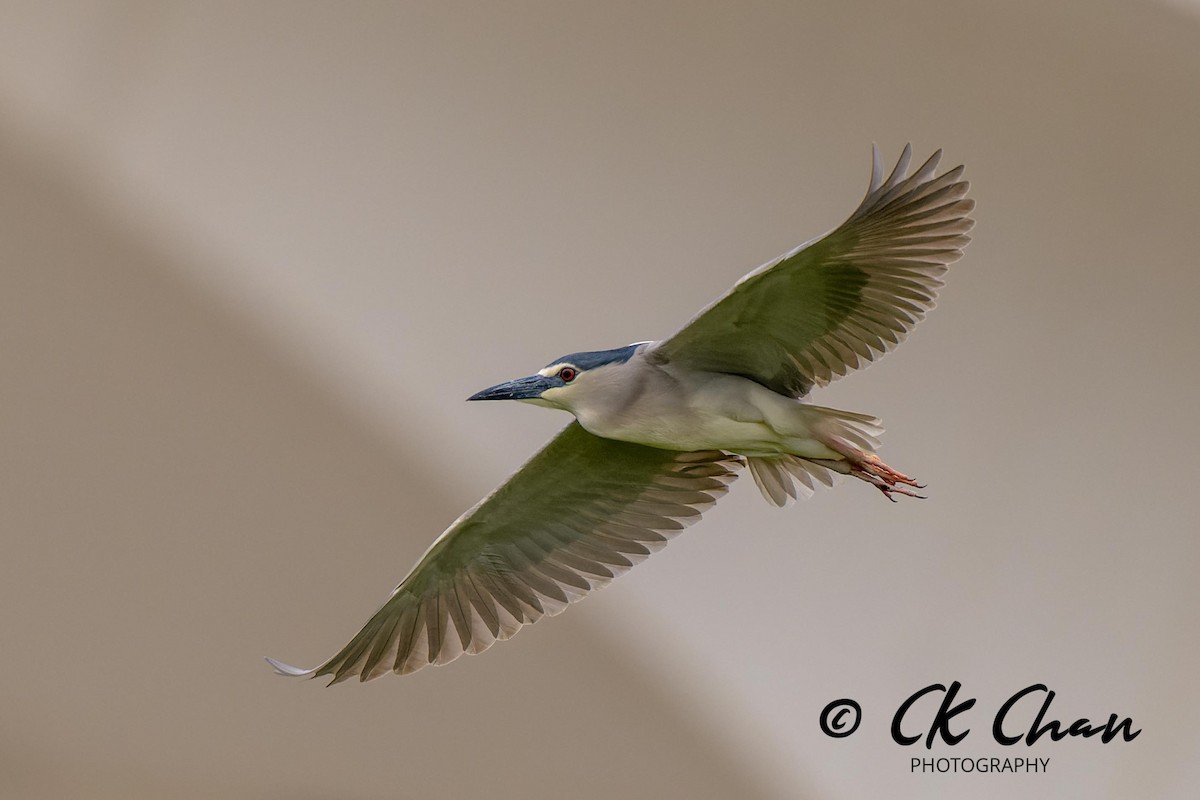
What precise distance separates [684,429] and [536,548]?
24.4 inches

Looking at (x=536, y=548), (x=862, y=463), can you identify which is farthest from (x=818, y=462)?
(x=536, y=548)

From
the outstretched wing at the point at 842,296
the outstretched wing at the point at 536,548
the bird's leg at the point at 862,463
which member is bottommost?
the outstretched wing at the point at 536,548

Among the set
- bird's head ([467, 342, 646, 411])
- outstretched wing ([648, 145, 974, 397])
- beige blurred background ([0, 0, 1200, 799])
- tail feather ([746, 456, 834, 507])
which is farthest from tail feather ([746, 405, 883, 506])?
beige blurred background ([0, 0, 1200, 799])

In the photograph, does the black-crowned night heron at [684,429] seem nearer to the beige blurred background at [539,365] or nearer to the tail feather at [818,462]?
the tail feather at [818,462]

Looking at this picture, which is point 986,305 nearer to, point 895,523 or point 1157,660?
point 895,523

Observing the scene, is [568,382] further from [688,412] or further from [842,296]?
[842,296]

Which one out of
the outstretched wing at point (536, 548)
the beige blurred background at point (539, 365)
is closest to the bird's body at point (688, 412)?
the outstretched wing at point (536, 548)

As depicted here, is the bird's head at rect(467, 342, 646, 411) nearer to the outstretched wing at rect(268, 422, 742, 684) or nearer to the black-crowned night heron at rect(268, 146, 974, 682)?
the black-crowned night heron at rect(268, 146, 974, 682)

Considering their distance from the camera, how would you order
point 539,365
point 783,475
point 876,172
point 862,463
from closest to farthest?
point 876,172 → point 862,463 → point 783,475 → point 539,365

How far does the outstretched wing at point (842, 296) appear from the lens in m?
2.55

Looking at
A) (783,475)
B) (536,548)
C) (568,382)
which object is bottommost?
A: (536,548)

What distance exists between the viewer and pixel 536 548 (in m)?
3.13

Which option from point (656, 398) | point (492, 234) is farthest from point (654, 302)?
point (656, 398)

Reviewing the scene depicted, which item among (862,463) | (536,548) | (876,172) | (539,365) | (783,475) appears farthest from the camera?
(539,365)
